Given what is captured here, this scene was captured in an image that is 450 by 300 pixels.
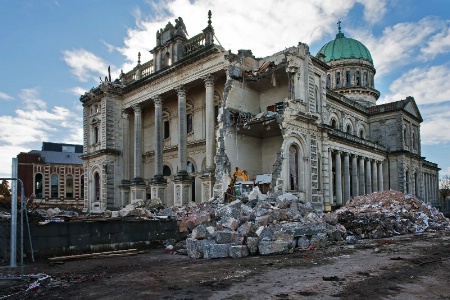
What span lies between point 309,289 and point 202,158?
27.1 metres

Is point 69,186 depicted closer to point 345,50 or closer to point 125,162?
point 125,162

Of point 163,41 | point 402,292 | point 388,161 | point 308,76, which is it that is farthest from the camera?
→ point 388,161

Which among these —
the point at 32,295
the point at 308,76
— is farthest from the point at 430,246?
the point at 308,76

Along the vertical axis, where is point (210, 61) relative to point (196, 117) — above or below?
above

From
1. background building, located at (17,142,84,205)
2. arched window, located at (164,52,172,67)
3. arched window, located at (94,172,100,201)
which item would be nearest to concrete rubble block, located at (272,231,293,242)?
arched window, located at (164,52,172,67)

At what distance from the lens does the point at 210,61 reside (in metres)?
30.0

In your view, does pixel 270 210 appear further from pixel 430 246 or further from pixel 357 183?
pixel 357 183

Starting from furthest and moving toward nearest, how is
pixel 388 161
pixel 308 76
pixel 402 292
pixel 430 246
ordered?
pixel 388 161 → pixel 308 76 → pixel 430 246 → pixel 402 292

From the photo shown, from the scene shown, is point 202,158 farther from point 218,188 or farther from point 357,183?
point 357,183

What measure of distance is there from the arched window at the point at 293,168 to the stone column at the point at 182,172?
9.35 metres

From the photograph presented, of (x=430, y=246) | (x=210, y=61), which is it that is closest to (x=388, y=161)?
(x=210, y=61)

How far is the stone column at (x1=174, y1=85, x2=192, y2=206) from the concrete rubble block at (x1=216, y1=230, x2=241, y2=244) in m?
18.7

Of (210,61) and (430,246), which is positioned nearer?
(430,246)

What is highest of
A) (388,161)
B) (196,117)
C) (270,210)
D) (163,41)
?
(163,41)
